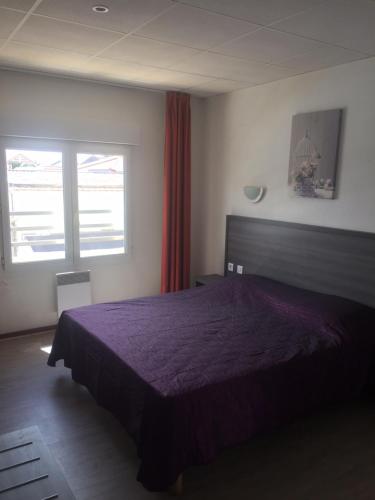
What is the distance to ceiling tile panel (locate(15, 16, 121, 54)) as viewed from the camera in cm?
247

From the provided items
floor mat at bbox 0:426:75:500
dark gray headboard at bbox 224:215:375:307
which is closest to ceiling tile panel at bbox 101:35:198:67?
dark gray headboard at bbox 224:215:375:307

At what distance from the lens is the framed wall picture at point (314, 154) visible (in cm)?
322

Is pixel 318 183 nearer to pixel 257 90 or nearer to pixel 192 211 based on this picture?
pixel 257 90

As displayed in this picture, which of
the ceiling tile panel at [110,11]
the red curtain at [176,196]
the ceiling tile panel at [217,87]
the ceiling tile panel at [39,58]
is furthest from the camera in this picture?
the red curtain at [176,196]

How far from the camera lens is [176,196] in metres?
4.53

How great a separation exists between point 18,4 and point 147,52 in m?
1.02

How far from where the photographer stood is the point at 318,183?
337 cm

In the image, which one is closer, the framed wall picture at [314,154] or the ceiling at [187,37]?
the ceiling at [187,37]

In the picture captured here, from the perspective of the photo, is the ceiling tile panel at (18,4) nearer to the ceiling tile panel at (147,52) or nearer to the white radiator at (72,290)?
the ceiling tile panel at (147,52)

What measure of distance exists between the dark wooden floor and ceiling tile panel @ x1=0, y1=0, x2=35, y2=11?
2.52 meters

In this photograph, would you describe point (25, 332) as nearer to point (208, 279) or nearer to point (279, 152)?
point (208, 279)

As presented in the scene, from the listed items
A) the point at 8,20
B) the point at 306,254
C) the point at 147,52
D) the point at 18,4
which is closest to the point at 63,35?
the point at 8,20

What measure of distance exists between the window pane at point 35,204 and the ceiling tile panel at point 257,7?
2.35 meters

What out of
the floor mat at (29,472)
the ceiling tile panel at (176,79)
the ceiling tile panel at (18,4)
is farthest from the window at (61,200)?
the floor mat at (29,472)
